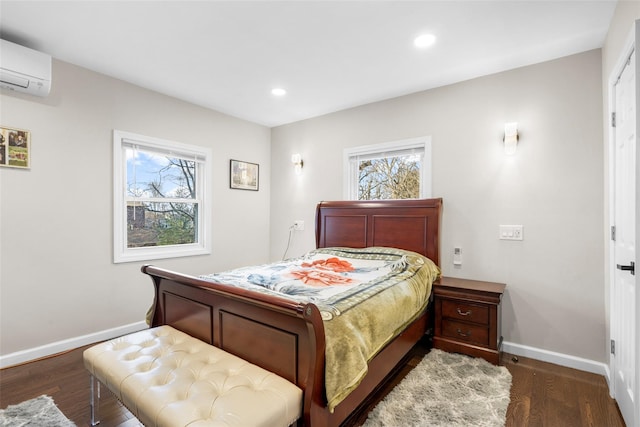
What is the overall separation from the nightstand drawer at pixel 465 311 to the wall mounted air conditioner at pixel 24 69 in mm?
3781

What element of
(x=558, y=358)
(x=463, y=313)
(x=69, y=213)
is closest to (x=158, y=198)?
(x=69, y=213)

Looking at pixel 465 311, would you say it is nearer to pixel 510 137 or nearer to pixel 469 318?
pixel 469 318

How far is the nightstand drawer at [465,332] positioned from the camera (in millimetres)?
2500

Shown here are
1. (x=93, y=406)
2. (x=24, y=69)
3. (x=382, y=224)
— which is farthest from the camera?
(x=382, y=224)

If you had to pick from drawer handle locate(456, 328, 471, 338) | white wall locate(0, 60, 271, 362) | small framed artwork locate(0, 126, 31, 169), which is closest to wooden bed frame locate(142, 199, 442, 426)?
drawer handle locate(456, 328, 471, 338)

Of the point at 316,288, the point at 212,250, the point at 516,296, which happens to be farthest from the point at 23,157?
the point at 516,296

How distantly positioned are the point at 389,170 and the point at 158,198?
2.67 metres

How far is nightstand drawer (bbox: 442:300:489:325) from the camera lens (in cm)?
249

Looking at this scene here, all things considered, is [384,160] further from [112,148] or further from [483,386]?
[112,148]

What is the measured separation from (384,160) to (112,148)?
287 centimetres

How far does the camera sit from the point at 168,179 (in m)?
3.55

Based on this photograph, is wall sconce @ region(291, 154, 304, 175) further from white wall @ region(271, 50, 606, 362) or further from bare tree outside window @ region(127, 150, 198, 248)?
white wall @ region(271, 50, 606, 362)

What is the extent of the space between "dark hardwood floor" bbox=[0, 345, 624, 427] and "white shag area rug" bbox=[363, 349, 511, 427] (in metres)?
0.07

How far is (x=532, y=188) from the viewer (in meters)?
2.62
